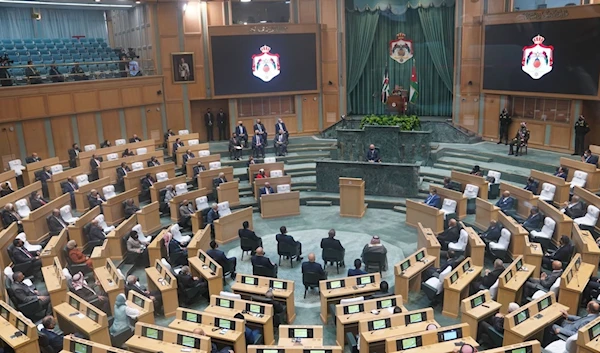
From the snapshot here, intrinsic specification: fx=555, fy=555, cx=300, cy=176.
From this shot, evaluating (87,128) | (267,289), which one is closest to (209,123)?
(87,128)

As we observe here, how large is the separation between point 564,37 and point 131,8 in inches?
647

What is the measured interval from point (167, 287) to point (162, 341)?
2.15 metres

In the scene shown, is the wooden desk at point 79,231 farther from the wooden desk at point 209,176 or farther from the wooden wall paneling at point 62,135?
the wooden wall paneling at point 62,135

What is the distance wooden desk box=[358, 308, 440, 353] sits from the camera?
837 centimetres

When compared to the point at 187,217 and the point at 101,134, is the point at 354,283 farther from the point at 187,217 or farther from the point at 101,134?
the point at 101,134

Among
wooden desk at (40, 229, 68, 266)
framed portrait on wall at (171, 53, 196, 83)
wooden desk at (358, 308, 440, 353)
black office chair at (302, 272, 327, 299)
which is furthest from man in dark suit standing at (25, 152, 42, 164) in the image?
wooden desk at (358, 308, 440, 353)

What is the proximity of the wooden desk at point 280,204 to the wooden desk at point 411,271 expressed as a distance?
5.52m

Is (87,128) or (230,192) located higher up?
(87,128)

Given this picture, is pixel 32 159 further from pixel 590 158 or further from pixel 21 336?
pixel 590 158

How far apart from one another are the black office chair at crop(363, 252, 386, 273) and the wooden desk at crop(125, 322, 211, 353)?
4619 mm

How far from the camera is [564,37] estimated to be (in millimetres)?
18328

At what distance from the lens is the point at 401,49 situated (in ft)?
77.9

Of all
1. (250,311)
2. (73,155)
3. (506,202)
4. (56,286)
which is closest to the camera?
(250,311)

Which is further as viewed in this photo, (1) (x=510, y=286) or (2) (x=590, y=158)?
(2) (x=590, y=158)
